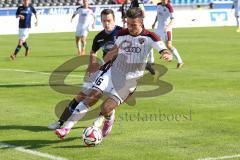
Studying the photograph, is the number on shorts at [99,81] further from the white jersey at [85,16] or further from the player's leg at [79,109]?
the white jersey at [85,16]

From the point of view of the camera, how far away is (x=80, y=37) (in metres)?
24.9

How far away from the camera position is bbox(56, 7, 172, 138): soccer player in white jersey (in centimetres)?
888

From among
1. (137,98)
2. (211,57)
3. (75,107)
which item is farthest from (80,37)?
(75,107)

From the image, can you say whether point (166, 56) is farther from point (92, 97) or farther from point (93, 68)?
point (93, 68)

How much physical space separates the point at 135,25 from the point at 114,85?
96 cm

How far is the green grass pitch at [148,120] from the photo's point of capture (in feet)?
27.6

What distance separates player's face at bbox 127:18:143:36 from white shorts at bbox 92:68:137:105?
2.34 ft

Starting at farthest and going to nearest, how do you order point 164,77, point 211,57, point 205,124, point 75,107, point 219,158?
point 211,57 → point 164,77 → point 205,124 → point 75,107 → point 219,158

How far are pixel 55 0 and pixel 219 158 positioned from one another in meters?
48.7

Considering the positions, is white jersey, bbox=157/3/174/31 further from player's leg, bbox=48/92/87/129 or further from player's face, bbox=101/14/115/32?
player's leg, bbox=48/92/87/129

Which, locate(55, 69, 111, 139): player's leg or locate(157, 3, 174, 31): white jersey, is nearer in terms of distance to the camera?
locate(55, 69, 111, 139): player's leg

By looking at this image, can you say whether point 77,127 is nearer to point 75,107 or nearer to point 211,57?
point 75,107

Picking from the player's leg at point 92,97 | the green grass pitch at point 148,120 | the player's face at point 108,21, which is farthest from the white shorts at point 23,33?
the player's leg at point 92,97

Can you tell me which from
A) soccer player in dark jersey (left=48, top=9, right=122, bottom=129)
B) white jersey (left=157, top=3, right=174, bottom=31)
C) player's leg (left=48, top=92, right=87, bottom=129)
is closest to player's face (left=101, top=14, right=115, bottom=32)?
soccer player in dark jersey (left=48, top=9, right=122, bottom=129)
